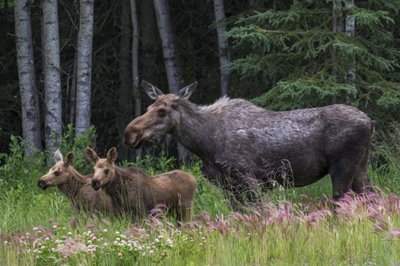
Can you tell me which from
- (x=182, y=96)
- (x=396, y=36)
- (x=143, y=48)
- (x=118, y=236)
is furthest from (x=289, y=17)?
(x=143, y=48)

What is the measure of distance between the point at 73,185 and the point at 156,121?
1304 millimetres

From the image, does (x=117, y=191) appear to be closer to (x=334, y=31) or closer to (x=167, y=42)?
(x=334, y=31)

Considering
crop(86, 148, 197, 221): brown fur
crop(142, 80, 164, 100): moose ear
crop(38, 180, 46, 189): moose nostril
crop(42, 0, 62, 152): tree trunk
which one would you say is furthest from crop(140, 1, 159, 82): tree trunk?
crop(86, 148, 197, 221): brown fur

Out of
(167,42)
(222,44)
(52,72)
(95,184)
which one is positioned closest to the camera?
(95,184)

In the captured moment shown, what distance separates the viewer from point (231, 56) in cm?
1983

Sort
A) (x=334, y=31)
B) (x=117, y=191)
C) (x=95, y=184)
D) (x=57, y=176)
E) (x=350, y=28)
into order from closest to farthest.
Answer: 1. (x=95, y=184)
2. (x=117, y=191)
3. (x=57, y=176)
4. (x=334, y=31)
5. (x=350, y=28)

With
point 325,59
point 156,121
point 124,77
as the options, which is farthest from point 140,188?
point 124,77

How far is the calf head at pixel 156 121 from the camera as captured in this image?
37.8ft

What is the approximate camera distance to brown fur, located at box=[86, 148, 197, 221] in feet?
36.2

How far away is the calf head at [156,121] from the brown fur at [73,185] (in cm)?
79

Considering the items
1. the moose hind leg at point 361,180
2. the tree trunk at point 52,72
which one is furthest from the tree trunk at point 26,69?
the moose hind leg at point 361,180

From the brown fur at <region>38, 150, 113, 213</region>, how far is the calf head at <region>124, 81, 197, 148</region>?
79 cm

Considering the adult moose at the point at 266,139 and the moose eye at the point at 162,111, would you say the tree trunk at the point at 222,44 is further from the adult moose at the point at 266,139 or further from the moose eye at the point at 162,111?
the moose eye at the point at 162,111

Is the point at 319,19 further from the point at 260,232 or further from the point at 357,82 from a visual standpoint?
the point at 260,232
